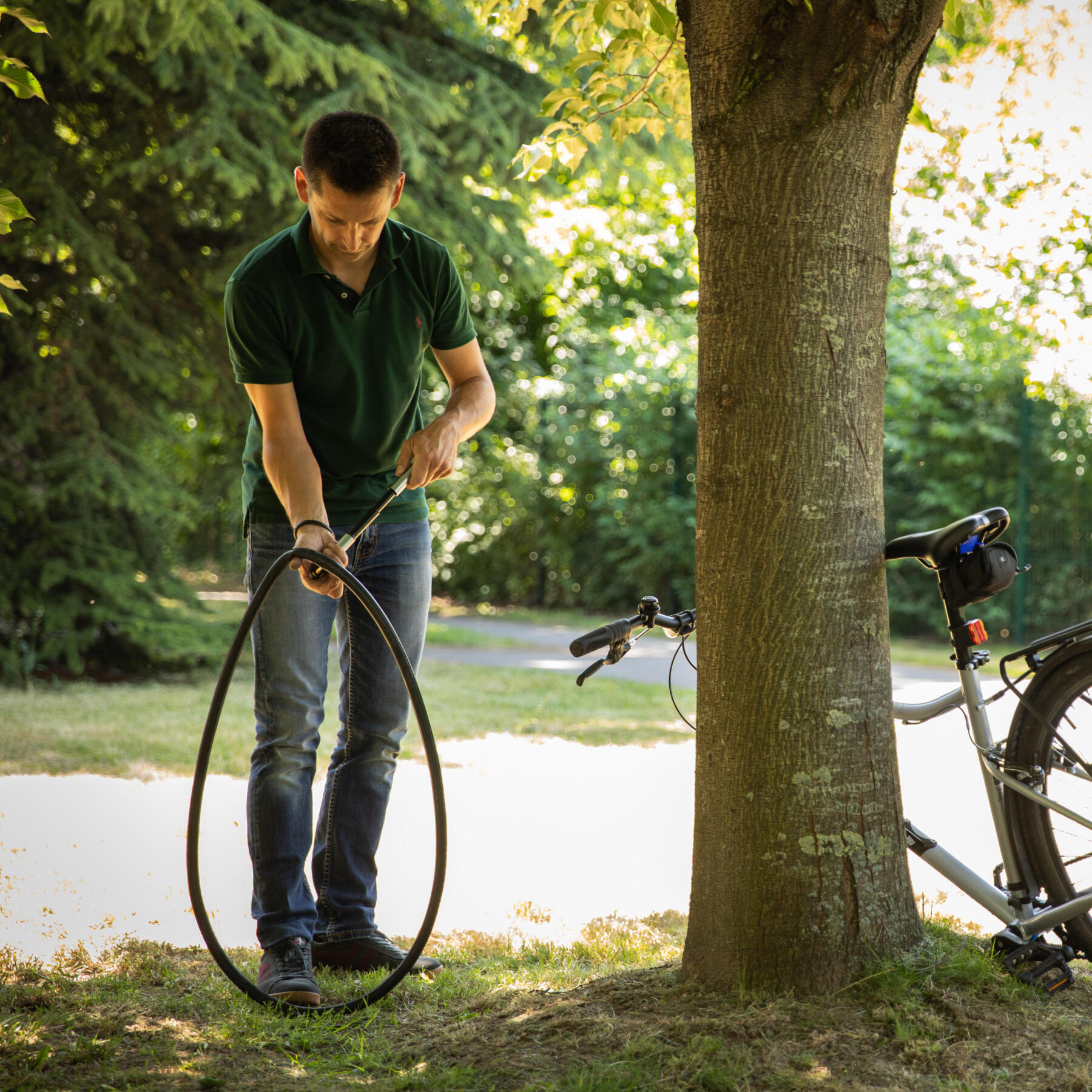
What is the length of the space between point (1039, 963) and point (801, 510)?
102 centimetres

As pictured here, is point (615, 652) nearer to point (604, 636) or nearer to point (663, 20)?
point (604, 636)

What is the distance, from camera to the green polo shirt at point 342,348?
242 centimetres

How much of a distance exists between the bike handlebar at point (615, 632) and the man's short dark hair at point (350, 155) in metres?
1.04

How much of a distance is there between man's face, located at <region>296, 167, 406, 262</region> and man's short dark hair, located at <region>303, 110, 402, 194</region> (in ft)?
0.05

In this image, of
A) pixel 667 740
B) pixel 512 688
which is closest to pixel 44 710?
pixel 512 688

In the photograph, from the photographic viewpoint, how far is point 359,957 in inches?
101

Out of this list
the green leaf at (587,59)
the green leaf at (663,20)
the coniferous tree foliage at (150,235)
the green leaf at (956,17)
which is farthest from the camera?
the coniferous tree foliage at (150,235)

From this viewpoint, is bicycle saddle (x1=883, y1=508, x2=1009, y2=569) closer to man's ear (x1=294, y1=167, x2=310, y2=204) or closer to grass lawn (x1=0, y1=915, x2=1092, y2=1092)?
grass lawn (x1=0, y1=915, x2=1092, y2=1092)

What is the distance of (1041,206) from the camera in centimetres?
391

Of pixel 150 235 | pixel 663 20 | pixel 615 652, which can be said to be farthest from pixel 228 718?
pixel 663 20

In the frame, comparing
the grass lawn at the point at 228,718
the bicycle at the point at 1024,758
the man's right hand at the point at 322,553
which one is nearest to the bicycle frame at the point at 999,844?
the bicycle at the point at 1024,758

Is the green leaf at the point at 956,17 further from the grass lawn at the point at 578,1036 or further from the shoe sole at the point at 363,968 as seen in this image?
the shoe sole at the point at 363,968

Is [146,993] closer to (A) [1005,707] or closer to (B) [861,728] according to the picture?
(B) [861,728]

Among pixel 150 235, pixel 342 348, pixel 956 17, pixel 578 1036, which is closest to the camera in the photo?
pixel 578 1036
